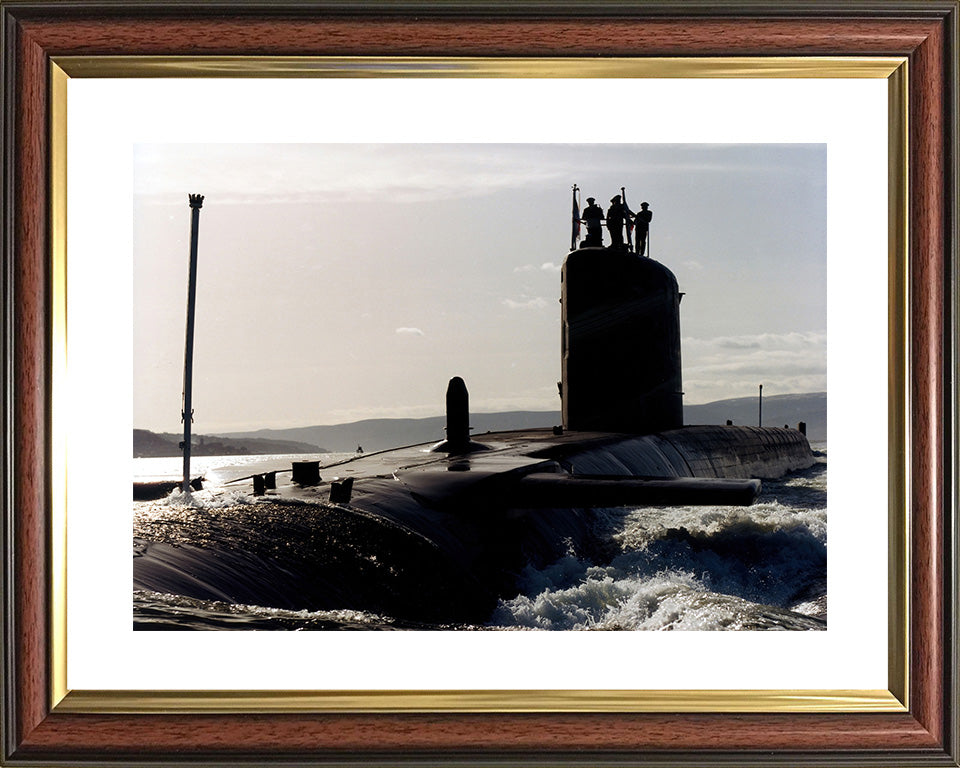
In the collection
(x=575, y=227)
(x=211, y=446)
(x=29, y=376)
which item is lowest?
(x=211, y=446)

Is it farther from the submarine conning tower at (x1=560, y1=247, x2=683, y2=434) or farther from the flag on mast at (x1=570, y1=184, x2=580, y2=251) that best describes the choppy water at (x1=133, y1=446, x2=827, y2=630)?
the submarine conning tower at (x1=560, y1=247, x2=683, y2=434)

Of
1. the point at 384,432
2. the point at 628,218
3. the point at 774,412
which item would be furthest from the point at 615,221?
the point at 384,432

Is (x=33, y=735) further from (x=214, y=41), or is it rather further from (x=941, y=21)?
(x=941, y=21)

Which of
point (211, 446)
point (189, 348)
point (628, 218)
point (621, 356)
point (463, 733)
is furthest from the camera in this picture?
point (621, 356)

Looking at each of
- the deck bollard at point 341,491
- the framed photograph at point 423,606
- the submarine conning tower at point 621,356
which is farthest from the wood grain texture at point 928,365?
the submarine conning tower at point 621,356

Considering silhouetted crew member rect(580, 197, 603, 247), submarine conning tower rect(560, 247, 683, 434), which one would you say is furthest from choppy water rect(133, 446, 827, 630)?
submarine conning tower rect(560, 247, 683, 434)

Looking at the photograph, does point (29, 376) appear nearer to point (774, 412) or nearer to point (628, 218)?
point (628, 218)

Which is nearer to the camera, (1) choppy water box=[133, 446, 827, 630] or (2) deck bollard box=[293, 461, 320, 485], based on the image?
(1) choppy water box=[133, 446, 827, 630]
